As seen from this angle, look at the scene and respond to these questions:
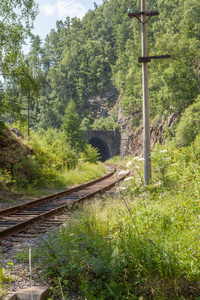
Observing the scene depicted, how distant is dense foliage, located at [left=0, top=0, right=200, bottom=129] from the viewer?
94.4ft

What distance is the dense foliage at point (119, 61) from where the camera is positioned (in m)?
28.8

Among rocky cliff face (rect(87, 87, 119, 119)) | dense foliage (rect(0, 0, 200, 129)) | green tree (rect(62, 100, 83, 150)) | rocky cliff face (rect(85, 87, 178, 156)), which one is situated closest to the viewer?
green tree (rect(62, 100, 83, 150))

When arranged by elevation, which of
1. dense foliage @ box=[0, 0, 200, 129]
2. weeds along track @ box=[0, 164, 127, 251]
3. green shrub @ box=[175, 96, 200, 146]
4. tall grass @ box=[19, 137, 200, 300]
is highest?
dense foliage @ box=[0, 0, 200, 129]

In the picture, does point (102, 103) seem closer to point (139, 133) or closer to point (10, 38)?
point (139, 133)

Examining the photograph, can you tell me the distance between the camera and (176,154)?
423 inches

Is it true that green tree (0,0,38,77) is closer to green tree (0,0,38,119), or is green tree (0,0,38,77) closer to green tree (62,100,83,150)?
green tree (0,0,38,119)

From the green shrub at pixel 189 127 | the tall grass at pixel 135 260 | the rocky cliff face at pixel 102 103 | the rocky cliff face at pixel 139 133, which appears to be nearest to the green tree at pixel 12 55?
the tall grass at pixel 135 260

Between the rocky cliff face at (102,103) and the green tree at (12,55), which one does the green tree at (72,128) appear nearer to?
the green tree at (12,55)

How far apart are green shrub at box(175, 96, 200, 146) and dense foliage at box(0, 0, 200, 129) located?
4.89 metres

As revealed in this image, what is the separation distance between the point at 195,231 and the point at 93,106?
77095 mm

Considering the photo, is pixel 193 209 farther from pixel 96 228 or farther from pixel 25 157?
pixel 25 157

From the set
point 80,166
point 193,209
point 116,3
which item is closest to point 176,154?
point 193,209

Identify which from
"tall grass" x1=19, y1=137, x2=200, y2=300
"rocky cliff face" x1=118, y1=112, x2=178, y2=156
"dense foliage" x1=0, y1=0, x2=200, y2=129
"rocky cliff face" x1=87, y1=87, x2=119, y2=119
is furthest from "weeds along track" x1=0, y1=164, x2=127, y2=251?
"rocky cliff face" x1=87, y1=87, x2=119, y2=119

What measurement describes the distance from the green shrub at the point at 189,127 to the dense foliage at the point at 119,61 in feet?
16.0
